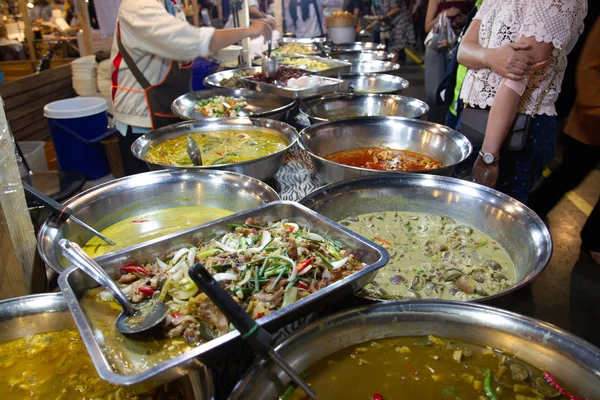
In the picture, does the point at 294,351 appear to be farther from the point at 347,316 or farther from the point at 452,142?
the point at 452,142

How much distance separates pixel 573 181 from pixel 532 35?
1.97m

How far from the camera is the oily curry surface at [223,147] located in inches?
96.4

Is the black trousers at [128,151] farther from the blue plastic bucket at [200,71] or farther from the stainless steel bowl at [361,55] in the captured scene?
the stainless steel bowl at [361,55]

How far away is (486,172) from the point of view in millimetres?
2334

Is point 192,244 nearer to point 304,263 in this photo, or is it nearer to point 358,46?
point 304,263

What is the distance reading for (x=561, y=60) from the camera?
7.17ft

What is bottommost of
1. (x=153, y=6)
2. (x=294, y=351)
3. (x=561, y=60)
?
(x=294, y=351)

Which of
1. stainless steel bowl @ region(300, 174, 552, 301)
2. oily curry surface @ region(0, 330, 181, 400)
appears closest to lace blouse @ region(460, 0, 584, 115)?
stainless steel bowl @ region(300, 174, 552, 301)

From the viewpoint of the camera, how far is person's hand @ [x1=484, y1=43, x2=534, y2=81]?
78.6 inches

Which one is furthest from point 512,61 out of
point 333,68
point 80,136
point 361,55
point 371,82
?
point 361,55

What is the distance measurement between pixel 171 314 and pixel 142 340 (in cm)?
10

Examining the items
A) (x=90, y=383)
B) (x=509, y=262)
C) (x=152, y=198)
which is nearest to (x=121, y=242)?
(x=152, y=198)

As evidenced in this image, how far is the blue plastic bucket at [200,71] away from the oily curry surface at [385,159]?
10.1 ft

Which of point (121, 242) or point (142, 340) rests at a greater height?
point (142, 340)
